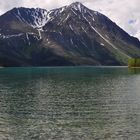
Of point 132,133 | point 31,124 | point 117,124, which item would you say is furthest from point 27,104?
point 132,133

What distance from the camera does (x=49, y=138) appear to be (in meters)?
51.3

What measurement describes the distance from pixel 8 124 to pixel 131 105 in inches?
1327

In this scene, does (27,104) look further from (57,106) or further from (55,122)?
(55,122)

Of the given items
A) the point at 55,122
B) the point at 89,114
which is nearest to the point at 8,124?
the point at 55,122

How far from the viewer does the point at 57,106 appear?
85250 mm

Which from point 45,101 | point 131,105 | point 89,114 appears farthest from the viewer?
point 45,101

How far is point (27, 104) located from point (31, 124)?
26784mm

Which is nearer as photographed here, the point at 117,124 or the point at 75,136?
the point at 75,136

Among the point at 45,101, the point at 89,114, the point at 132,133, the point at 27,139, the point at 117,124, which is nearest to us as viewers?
the point at 27,139

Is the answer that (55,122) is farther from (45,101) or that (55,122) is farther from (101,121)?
(45,101)

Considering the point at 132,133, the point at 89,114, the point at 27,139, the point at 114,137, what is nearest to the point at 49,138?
the point at 27,139

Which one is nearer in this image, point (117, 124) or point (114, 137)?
point (114, 137)

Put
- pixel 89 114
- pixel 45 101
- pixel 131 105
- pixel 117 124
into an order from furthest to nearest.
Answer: pixel 45 101, pixel 131 105, pixel 89 114, pixel 117 124

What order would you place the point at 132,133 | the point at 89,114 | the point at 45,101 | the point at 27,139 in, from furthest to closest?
the point at 45,101 < the point at 89,114 < the point at 132,133 < the point at 27,139
